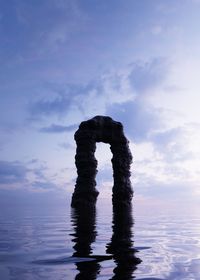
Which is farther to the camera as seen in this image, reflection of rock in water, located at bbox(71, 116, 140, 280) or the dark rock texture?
the dark rock texture

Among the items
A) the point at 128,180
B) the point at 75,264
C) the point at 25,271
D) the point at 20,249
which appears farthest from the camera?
the point at 128,180

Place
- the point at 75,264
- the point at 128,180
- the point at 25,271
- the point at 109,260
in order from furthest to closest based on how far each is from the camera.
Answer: the point at 128,180
the point at 109,260
the point at 75,264
the point at 25,271

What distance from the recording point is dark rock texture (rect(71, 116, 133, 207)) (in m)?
44.8

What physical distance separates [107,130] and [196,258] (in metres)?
A: 43.1

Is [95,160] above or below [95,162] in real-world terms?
above

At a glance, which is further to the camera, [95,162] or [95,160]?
[95,160]

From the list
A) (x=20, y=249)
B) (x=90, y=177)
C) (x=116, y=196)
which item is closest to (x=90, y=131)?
(x=90, y=177)

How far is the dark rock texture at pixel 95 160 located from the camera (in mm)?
44812

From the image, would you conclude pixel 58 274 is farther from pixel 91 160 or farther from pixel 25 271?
pixel 91 160

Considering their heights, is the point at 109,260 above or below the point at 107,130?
below

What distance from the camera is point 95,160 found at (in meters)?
45.7

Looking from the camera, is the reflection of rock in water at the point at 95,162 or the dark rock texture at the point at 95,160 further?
the dark rock texture at the point at 95,160

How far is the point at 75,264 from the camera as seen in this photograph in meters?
5.48

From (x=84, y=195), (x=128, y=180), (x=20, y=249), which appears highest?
(x=128, y=180)
